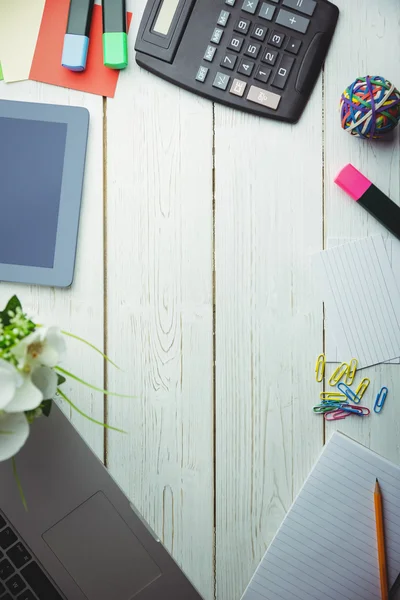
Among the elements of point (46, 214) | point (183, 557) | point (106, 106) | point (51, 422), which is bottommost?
point (183, 557)

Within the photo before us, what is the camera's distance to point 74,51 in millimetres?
711

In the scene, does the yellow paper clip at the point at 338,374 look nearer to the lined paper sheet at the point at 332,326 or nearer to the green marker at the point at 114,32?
the lined paper sheet at the point at 332,326

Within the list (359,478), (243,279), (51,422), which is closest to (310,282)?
(243,279)

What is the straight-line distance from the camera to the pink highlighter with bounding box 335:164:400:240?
2.36 ft

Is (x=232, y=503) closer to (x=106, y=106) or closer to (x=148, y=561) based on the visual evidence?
(x=148, y=561)

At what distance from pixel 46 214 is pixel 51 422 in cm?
26

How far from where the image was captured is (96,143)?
28.7 inches

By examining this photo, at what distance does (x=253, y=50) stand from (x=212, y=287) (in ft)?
1.00

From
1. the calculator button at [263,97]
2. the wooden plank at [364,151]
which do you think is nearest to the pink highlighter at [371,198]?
the wooden plank at [364,151]

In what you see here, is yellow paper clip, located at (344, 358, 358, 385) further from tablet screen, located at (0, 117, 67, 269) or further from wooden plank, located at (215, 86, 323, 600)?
tablet screen, located at (0, 117, 67, 269)

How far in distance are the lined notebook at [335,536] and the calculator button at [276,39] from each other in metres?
0.50

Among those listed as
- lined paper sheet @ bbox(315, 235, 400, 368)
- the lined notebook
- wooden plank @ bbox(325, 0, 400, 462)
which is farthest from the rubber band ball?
the lined notebook

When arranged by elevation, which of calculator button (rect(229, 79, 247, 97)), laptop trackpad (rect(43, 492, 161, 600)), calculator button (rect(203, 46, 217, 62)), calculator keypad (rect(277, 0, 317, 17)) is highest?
calculator keypad (rect(277, 0, 317, 17))

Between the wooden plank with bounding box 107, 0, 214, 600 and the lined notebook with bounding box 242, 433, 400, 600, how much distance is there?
0.10 metres
